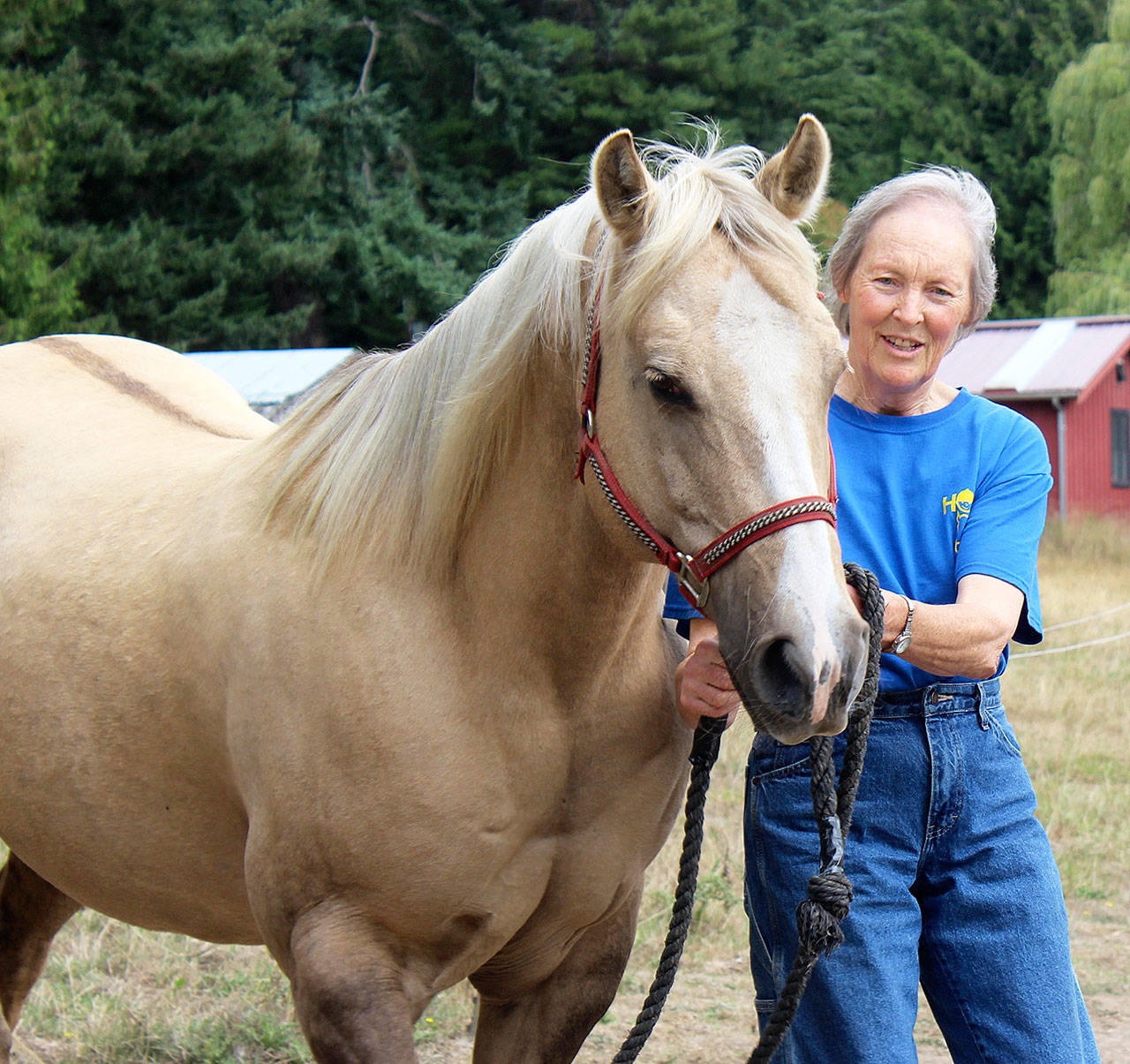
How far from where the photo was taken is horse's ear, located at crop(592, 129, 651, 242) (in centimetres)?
185

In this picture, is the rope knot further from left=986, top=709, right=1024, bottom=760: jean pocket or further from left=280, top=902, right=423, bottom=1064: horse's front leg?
left=280, top=902, right=423, bottom=1064: horse's front leg

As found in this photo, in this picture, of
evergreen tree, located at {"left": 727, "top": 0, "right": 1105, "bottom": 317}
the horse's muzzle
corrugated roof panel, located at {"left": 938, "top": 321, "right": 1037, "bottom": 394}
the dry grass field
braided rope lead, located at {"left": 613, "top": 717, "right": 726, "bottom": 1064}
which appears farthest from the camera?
evergreen tree, located at {"left": 727, "top": 0, "right": 1105, "bottom": 317}

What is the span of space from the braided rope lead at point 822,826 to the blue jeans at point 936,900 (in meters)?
0.14

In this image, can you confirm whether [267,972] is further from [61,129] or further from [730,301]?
[61,129]

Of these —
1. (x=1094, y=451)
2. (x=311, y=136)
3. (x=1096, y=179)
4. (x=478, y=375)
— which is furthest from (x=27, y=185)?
(x=478, y=375)

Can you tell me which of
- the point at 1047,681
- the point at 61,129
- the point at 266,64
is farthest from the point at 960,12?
→ the point at 1047,681

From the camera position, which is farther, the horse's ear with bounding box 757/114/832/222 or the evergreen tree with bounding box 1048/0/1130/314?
the evergreen tree with bounding box 1048/0/1130/314

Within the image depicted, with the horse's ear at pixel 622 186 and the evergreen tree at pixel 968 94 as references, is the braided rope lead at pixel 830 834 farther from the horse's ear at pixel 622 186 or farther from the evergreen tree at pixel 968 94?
the evergreen tree at pixel 968 94

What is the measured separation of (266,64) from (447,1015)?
850 inches

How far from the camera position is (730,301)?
1776 millimetres

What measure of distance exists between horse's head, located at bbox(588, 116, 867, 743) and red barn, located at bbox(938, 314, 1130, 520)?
19341mm

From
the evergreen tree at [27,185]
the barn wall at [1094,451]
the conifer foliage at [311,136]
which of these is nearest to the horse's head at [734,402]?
the evergreen tree at [27,185]

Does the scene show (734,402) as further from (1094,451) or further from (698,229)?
(1094,451)

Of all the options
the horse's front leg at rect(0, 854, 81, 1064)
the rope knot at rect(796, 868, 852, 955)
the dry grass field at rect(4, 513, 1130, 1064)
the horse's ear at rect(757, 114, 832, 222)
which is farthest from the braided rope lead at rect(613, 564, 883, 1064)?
the horse's front leg at rect(0, 854, 81, 1064)
